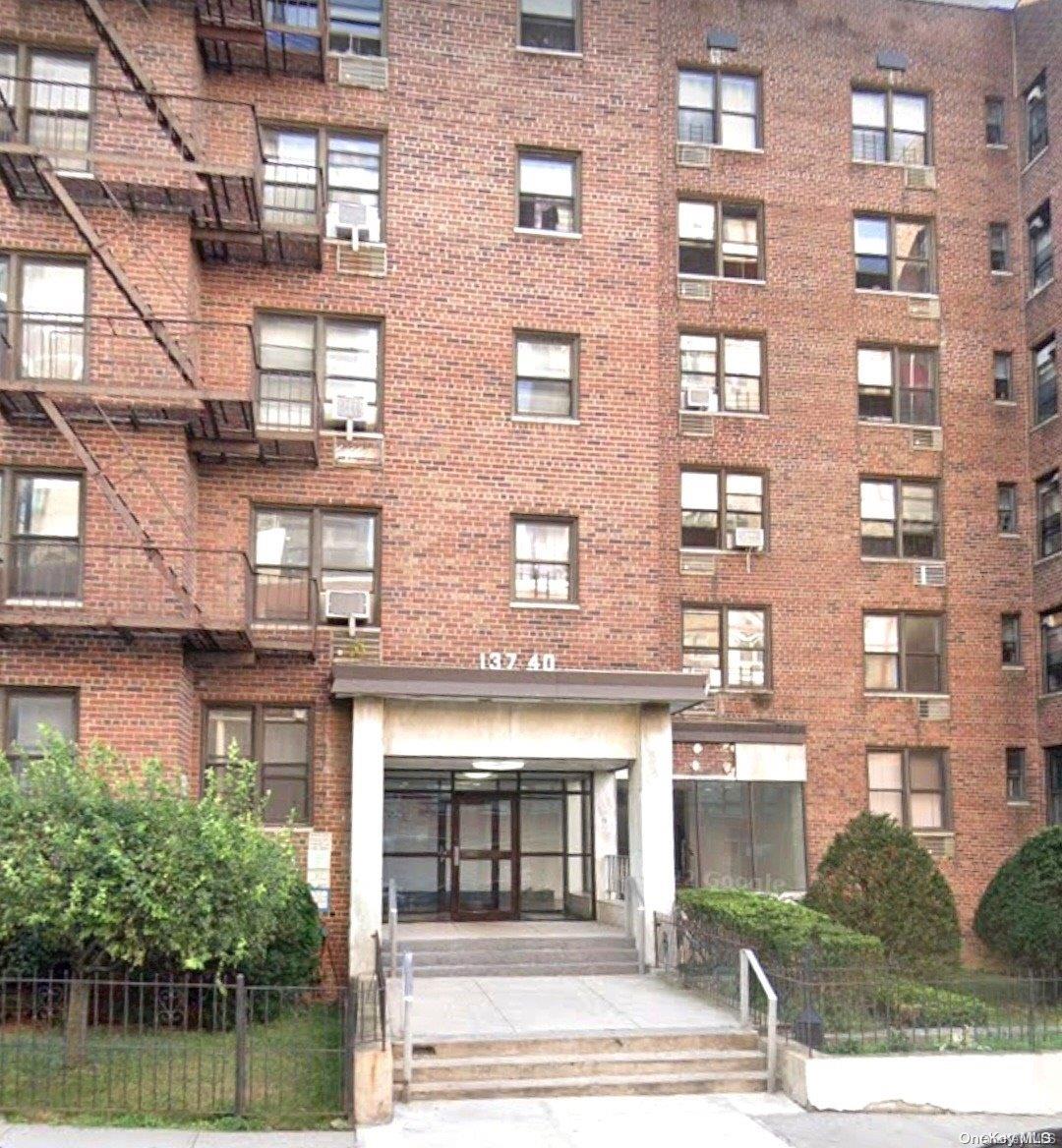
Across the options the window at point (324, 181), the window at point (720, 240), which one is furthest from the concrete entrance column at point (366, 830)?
the window at point (720, 240)

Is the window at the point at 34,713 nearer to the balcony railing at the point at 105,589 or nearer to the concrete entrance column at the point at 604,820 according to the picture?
the balcony railing at the point at 105,589

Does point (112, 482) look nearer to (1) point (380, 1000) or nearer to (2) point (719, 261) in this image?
(1) point (380, 1000)

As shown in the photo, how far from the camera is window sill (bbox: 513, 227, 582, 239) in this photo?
24797mm

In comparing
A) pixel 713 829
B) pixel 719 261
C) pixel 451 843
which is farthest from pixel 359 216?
pixel 713 829

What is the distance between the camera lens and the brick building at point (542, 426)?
70.6 ft

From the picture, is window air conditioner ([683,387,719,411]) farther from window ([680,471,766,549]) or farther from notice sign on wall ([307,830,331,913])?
notice sign on wall ([307,830,331,913])

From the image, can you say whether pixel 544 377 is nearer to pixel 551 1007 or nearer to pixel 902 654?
pixel 902 654

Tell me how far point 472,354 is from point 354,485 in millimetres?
2838

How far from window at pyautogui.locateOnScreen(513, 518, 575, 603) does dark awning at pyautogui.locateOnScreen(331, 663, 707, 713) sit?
5.51ft

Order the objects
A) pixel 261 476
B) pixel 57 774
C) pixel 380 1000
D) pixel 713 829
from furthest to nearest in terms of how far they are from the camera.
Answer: pixel 713 829 → pixel 261 476 → pixel 57 774 → pixel 380 1000

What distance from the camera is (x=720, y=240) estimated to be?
96.2ft

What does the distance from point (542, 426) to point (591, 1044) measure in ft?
35.2

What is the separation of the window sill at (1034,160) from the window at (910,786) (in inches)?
467

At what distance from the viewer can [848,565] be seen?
28969 millimetres
